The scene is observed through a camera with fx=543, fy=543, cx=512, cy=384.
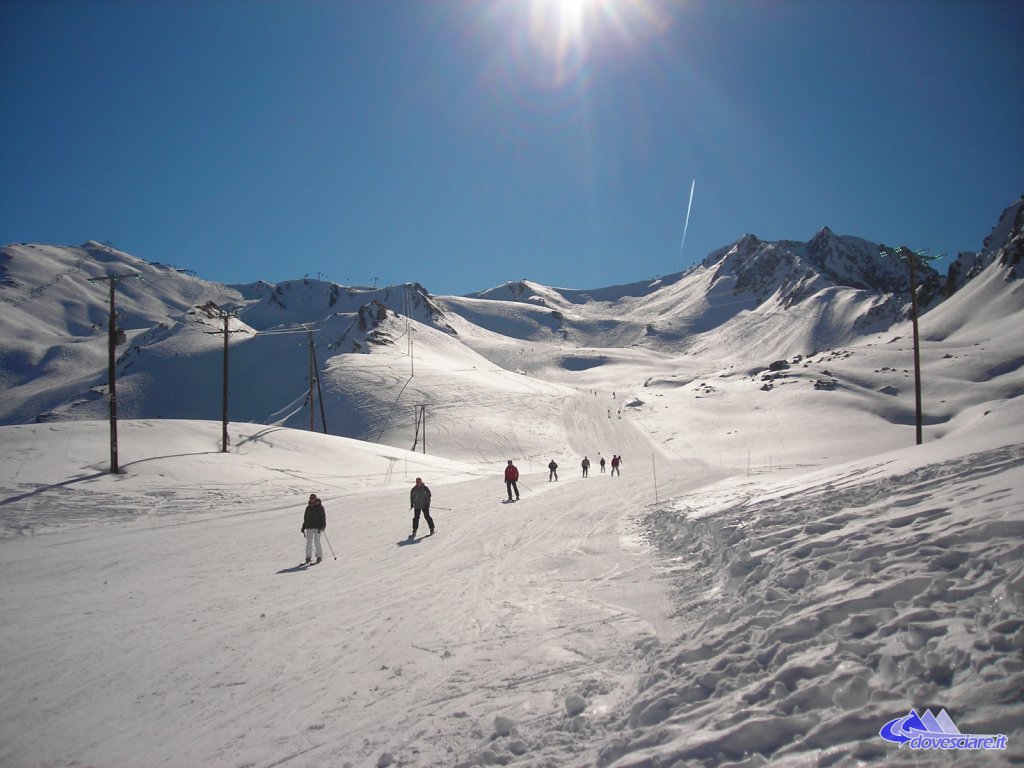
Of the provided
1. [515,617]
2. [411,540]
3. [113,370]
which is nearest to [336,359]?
[113,370]

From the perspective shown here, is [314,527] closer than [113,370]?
Yes

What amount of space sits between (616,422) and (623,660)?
234 feet

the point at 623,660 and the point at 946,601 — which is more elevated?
the point at 946,601

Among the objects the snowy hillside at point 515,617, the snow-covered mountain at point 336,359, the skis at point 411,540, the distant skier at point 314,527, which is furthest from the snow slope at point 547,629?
the snow-covered mountain at point 336,359

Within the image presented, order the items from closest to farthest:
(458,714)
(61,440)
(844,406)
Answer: (458,714) < (61,440) < (844,406)

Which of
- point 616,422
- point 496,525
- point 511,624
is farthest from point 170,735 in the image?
point 616,422

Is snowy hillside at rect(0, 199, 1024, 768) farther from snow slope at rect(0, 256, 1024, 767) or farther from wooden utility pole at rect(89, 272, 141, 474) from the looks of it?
wooden utility pole at rect(89, 272, 141, 474)

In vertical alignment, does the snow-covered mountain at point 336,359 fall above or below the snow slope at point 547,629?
above

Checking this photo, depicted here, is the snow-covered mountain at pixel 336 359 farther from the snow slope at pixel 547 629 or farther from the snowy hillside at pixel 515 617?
the snow slope at pixel 547 629

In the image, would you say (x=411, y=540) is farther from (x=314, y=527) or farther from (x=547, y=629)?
(x=547, y=629)

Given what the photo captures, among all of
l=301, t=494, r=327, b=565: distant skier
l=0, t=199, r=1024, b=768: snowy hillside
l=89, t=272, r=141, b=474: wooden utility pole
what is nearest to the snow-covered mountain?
l=89, t=272, r=141, b=474: wooden utility pole

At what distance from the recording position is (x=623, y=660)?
650cm

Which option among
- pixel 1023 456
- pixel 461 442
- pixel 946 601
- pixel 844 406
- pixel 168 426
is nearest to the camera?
pixel 946 601

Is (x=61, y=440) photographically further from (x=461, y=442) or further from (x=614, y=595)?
(x=461, y=442)
